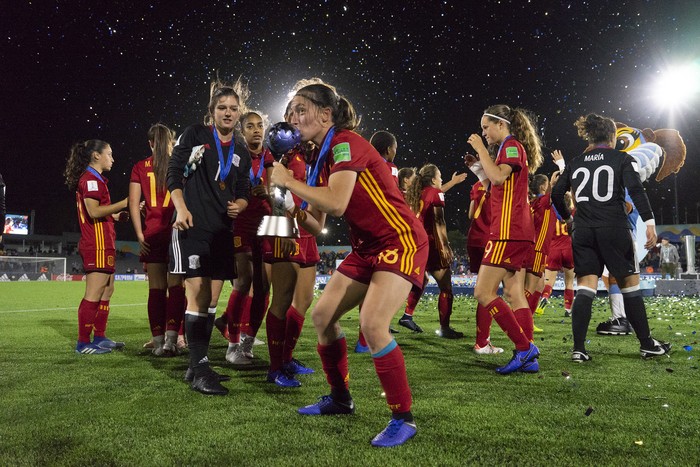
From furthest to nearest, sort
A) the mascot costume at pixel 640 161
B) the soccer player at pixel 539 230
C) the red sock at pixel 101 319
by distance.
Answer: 1. the soccer player at pixel 539 230
2. the mascot costume at pixel 640 161
3. the red sock at pixel 101 319

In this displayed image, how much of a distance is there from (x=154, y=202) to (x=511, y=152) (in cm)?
373

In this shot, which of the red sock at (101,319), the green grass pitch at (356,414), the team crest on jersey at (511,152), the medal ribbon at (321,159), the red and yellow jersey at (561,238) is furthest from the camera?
the red and yellow jersey at (561,238)

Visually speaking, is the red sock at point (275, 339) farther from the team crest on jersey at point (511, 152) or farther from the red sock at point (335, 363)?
the team crest on jersey at point (511, 152)

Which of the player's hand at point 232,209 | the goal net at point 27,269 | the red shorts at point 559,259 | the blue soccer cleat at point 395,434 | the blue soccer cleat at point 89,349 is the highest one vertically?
the player's hand at point 232,209

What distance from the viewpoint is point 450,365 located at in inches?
183

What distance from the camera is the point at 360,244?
2.86m

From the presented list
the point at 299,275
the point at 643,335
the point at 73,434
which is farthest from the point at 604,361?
the point at 73,434

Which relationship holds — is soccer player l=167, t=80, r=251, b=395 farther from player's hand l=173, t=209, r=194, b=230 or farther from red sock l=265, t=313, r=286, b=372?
red sock l=265, t=313, r=286, b=372

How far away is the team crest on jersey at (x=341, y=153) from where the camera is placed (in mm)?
2570

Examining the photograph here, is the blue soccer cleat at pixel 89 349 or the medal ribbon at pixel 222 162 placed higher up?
the medal ribbon at pixel 222 162

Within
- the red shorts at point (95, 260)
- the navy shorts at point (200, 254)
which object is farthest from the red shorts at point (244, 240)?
the red shorts at point (95, 260)

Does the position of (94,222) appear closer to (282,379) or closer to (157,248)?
(157,248)

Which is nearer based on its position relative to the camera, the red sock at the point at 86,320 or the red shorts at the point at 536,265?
the red sock at the point at 86,320

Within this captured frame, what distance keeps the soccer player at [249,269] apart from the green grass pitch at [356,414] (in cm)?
24
